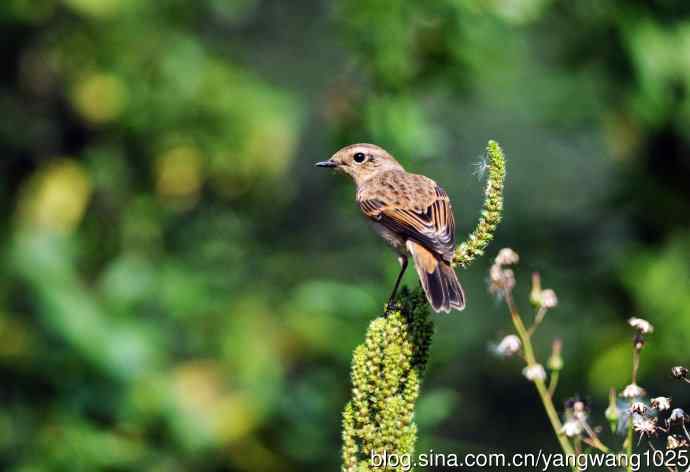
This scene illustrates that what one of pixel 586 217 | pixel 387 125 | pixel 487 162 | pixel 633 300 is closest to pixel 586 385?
pixel 633 300

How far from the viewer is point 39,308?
670 centimetres

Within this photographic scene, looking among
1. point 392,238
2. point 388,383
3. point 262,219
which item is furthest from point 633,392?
point 262,219

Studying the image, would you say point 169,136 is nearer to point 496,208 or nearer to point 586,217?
point 586,217

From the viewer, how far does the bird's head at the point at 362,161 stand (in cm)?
525

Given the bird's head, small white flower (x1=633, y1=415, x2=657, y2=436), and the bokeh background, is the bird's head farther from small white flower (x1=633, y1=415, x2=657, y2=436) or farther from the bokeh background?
small white flower (x1=633, y1=415, x2=657, y2=436)

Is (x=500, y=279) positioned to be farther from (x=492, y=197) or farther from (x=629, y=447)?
(x=629, y=447)

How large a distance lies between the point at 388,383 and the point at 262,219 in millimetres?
5645

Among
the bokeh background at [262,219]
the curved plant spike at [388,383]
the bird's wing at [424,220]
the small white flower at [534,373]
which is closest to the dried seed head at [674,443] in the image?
the small white flower at [534,373]

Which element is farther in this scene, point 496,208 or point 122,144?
point 122,144

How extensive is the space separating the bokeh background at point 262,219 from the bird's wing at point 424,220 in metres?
1.03

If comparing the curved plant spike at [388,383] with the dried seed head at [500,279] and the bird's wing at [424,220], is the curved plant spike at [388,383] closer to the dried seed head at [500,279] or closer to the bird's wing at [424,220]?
the dried seed head at [500,279]

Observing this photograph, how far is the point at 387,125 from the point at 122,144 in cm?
229

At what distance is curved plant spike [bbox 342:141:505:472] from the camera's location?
96.7 inches

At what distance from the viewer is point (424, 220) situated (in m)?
4.15
